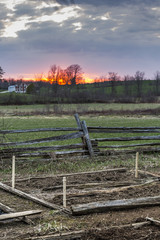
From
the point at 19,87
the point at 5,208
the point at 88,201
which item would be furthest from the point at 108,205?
the point at 19,87

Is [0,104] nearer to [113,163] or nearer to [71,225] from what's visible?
[113,163]

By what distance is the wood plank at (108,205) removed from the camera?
428cm

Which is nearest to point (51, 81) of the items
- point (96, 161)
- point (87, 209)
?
point (96, 161)

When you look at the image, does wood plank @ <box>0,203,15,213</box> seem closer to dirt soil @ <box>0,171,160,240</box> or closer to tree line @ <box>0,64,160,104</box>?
dirt soil @ <box>0,171,160,240</box>

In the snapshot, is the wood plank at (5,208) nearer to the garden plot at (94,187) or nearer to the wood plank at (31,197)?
the wood plank at (31,197)

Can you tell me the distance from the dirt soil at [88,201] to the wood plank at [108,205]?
66 mm

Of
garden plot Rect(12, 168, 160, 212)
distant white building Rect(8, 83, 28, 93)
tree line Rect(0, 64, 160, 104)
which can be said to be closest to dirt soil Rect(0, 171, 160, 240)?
garden plot Rect(12, 168, 160, 212)

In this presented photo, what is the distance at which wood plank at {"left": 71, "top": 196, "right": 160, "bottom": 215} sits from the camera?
A: 14.0 ft

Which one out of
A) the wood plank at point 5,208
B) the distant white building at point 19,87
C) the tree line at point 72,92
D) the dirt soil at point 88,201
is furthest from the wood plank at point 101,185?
the distant white building at point 19,87

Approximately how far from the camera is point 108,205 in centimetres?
438

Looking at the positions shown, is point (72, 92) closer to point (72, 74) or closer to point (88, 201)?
point (72, 74)

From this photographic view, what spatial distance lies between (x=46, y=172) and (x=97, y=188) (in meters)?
2.00

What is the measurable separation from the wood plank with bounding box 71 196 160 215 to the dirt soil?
7 cm

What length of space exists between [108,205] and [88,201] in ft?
1.91
